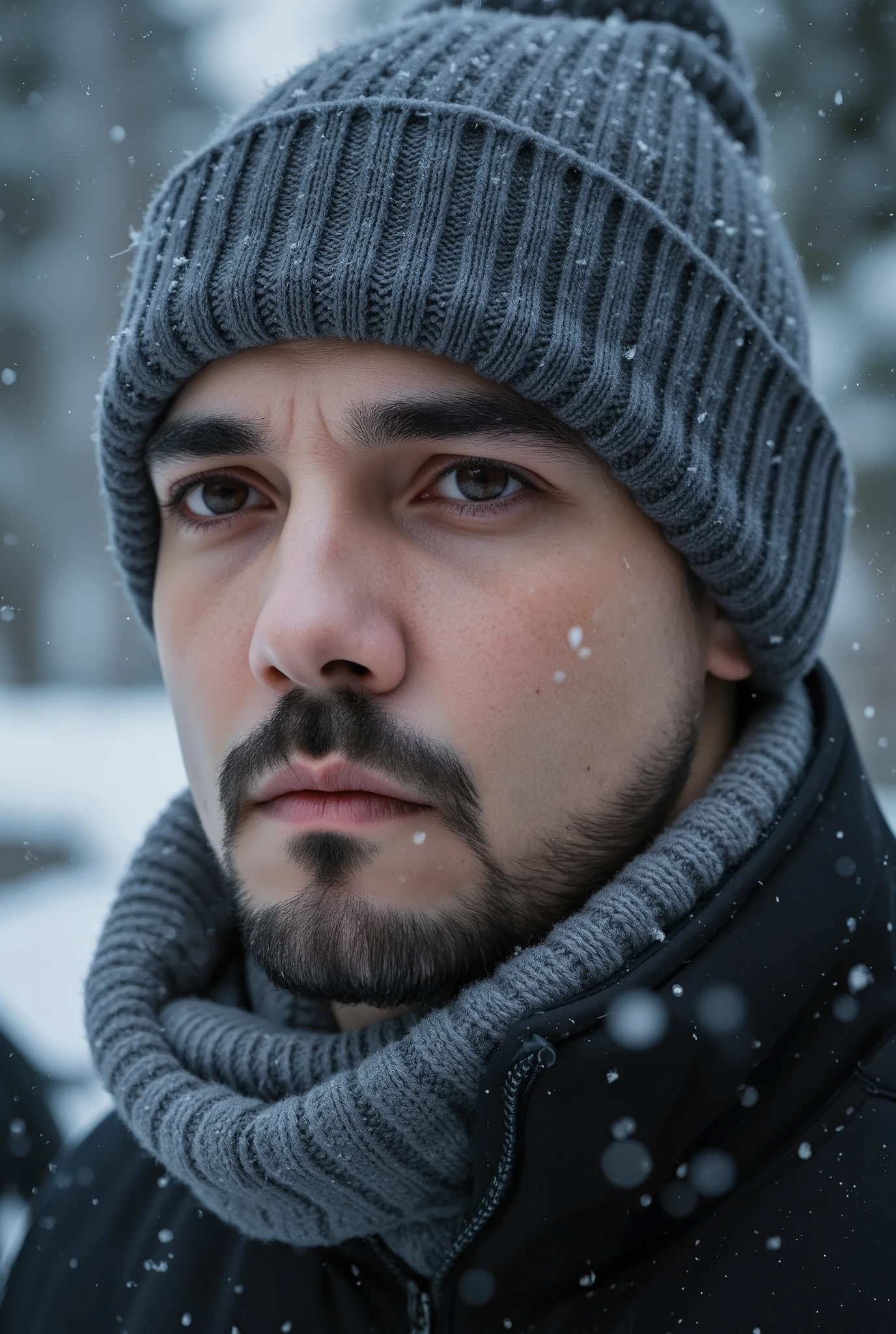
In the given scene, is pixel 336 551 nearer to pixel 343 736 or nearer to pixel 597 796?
pixel 343 736

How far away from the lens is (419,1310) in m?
1.41

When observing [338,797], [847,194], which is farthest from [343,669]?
[847,194]

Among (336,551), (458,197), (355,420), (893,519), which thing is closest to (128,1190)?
(336,551)

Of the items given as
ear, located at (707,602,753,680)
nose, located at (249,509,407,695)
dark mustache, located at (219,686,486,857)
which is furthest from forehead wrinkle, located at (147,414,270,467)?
ear, located at (707,602,753,680)

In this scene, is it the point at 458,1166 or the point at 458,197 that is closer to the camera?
the point at 458,1166

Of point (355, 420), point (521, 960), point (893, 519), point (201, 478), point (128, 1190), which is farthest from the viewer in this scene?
point (893, 519)

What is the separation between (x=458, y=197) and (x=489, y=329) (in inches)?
8.6

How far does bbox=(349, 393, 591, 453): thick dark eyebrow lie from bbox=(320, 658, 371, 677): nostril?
299 mm

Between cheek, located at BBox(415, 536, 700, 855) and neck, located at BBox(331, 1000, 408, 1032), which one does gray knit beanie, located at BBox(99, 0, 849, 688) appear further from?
neck, located at BBox(331, 1000, 408, 1032)

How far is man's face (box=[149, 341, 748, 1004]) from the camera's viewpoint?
1413 millimetres

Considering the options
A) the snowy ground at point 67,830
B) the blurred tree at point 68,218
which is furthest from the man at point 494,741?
the blurred tree at point 68,218

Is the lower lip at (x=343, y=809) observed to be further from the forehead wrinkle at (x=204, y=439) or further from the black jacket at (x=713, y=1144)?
the forehead wrinkle at (x=204, y=439)

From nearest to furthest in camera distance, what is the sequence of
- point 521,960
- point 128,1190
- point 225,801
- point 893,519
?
point 521,960 → point 225,801 → point 128,1190 → point 893,519

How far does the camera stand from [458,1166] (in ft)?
4.44
